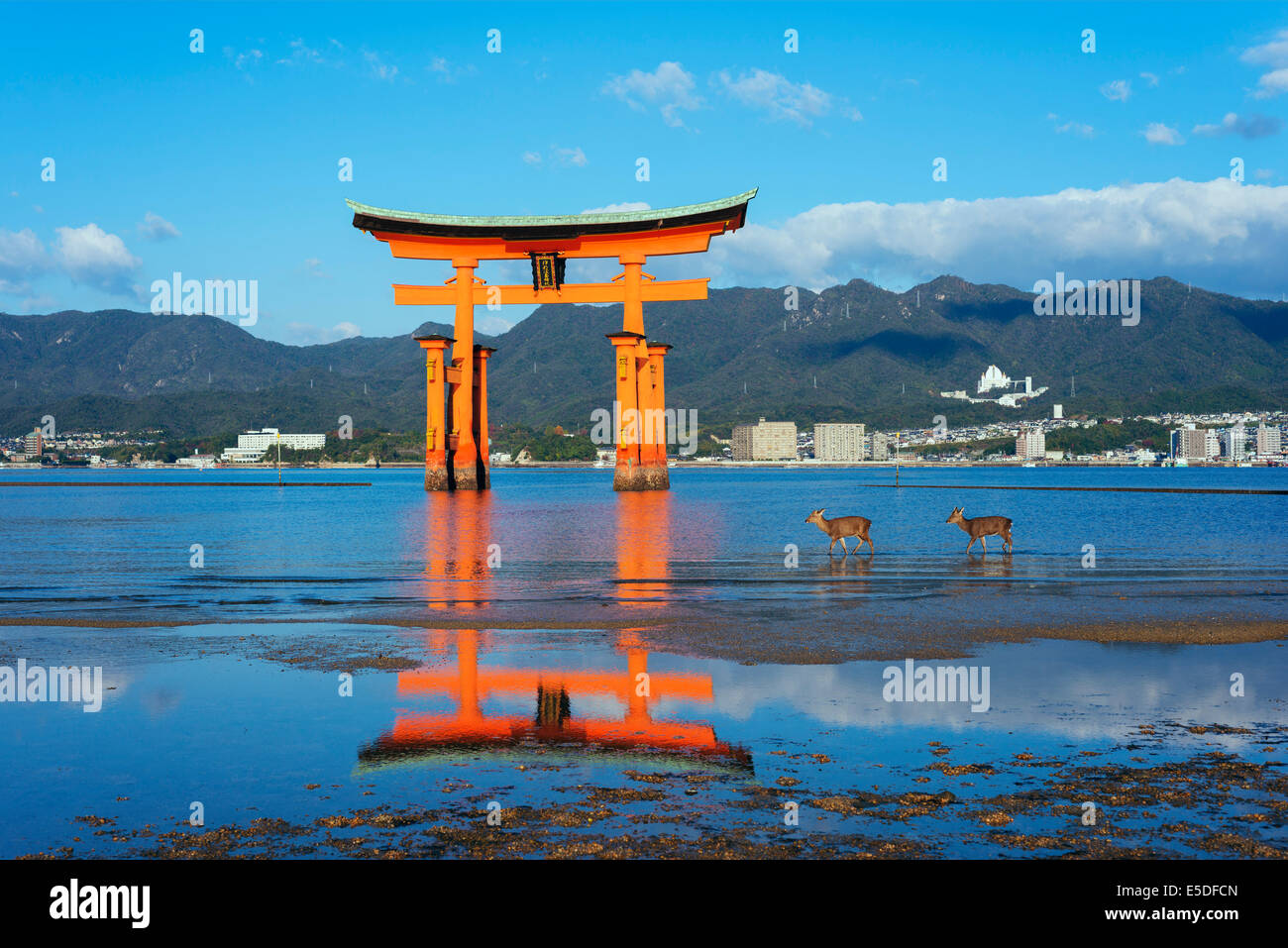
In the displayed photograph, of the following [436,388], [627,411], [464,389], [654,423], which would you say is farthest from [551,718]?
[464,389]

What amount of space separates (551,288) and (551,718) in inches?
2534

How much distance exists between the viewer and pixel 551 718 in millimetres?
8266

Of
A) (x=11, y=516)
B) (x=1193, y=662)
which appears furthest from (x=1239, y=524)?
(x=11, y=516)

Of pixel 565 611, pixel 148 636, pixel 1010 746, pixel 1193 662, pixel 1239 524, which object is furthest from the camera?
pixel 1239 524

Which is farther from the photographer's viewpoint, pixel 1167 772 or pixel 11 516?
pixel 11 516

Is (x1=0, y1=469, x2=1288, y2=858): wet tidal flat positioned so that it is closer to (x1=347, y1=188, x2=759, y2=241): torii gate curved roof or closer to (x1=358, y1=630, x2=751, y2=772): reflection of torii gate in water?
(x1=358, y1=630, x2=751, y2=772): reflection of torii gate in water

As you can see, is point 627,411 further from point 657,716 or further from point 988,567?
point 657,716

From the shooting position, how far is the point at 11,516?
49.4 m

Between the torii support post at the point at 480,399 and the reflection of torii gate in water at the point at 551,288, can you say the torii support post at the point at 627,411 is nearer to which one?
the reflection of torii gate in water at the point at 551,288

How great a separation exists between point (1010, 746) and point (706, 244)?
2432 inches

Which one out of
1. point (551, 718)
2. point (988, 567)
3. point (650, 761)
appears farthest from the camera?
point (988, 567)
